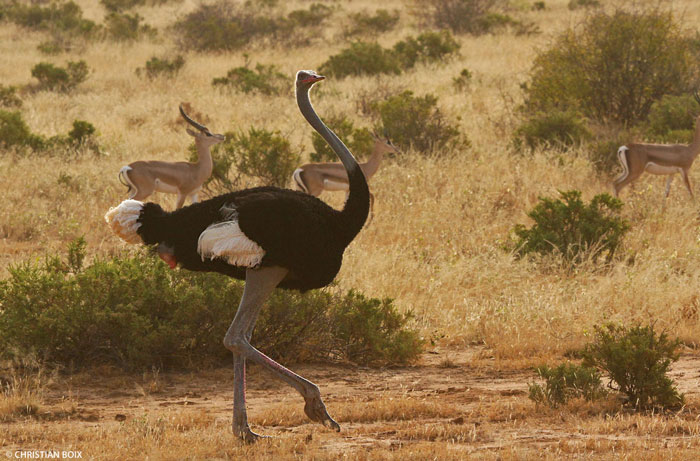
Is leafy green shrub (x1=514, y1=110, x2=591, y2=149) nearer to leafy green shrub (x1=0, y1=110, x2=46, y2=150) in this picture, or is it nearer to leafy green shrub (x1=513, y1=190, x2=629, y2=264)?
leafy green shrub (x1=513, y1=190, x2=629, y2=264)

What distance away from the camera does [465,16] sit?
2872 centimetres

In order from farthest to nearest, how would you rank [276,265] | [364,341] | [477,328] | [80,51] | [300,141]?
[80,51] < [300,141] < [477,328] < [364,341] < [276,265]

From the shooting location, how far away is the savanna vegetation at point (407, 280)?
17.3 ft

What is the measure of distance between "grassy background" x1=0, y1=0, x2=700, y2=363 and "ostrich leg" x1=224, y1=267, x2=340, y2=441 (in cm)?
226

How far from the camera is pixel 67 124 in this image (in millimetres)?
15445

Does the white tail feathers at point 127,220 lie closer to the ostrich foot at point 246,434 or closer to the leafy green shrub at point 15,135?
the ostrich foot at point 246,434

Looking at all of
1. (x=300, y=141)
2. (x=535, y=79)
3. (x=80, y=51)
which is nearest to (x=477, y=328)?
(x=300, y=141)

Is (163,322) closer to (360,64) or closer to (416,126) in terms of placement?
(416,126)

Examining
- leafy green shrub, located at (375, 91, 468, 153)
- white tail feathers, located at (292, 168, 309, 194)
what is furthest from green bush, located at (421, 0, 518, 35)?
white tail feathers, located at (292, 168, 309, 194)

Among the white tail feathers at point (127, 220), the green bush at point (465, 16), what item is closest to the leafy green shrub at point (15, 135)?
the white tail feathers at point (127, 220)

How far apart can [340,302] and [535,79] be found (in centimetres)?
986

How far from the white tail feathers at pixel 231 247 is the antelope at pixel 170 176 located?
576 centimetres

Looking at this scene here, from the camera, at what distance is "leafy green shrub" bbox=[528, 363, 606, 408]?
216 inches

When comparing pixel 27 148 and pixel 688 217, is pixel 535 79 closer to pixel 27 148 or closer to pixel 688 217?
pixel 688 217
